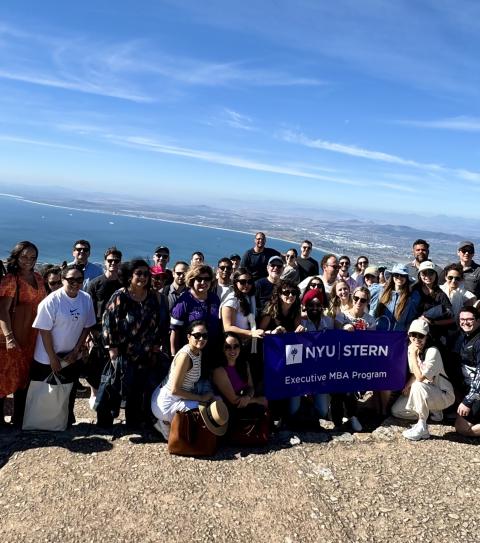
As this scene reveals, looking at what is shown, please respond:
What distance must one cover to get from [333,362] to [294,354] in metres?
0.70

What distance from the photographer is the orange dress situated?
17.1ft

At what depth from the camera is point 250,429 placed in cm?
525

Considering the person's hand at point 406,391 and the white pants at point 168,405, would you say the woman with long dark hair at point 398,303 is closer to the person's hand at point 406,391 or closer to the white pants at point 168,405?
the person's hand at point 406,391

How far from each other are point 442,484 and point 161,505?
324cm

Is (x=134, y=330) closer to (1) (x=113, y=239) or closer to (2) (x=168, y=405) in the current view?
(2) (x=168, y=405)

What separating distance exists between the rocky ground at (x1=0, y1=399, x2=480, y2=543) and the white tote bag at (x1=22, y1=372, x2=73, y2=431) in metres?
0.16

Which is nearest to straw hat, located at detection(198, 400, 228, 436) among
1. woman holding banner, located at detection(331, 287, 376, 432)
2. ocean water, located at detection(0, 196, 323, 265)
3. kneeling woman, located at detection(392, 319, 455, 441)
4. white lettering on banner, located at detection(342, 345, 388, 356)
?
woman holding banner, located at detection(331, 287, 376, 432)

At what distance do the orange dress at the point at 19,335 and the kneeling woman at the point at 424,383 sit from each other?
5.39 m

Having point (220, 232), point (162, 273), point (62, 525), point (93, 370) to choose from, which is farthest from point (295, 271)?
point (220, 232)

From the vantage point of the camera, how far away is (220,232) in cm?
17838

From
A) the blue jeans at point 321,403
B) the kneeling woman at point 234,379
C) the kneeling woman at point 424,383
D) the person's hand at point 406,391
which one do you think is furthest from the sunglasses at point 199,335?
the person's hand at point 406,391

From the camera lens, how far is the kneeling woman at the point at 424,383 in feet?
18.4

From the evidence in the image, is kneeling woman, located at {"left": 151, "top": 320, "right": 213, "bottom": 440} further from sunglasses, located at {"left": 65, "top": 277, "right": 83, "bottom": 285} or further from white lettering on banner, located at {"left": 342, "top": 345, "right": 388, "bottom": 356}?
white lettering on banner, located at {"left": 342, "top": 345, "right": 388, "bottom": 356}

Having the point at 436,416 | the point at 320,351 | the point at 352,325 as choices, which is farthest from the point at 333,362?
the point at 436,416
